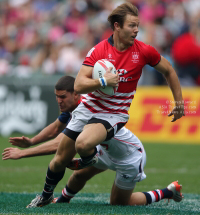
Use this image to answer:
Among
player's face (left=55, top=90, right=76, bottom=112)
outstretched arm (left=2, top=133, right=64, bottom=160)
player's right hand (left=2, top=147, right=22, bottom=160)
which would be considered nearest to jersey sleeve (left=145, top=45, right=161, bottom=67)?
player's face (left=55, top=90, right=76, bottom=112)

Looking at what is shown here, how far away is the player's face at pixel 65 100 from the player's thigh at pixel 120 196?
114 cm

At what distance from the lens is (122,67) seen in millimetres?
5371

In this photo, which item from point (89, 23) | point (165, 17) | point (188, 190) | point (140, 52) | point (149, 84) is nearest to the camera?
point (140, 52)

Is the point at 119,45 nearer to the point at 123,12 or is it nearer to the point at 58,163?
the point at 123,12

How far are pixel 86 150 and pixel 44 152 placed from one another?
0.88 metres

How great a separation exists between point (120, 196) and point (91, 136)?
1.22 metres

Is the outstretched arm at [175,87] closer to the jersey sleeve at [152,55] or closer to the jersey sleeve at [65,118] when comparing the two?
the jersey sleeve at [152,55]

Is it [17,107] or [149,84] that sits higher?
[149,84]

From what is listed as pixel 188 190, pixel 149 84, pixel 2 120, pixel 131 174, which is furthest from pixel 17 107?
pixel 131 174

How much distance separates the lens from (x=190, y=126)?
13266 mm

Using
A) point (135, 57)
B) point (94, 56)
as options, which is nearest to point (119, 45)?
point (135, 57)

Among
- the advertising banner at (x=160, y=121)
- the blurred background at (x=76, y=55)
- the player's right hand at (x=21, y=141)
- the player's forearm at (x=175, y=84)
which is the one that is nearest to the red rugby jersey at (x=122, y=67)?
the player's forearm at (x=175, y=84)

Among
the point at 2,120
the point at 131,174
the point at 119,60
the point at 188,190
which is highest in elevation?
the point at 119,60

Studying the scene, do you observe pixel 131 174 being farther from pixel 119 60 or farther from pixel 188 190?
pixel 188 190
